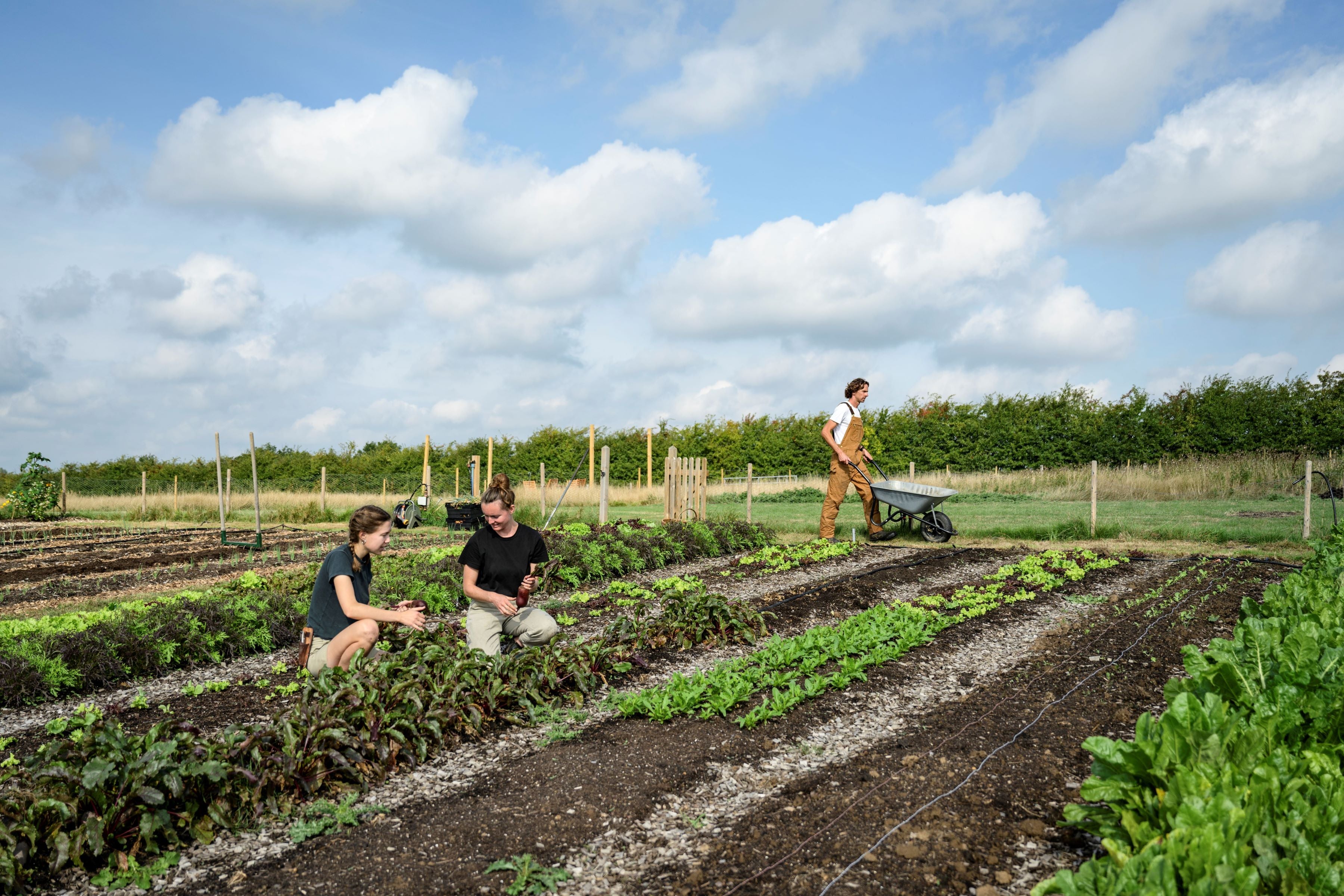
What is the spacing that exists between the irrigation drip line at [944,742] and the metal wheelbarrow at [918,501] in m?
4.10

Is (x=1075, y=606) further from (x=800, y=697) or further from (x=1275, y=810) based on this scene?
(x=1275, y=810)

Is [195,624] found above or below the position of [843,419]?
below

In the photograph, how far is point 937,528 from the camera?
38.2 feet

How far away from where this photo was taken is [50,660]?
16.7 feet

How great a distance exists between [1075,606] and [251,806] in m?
7.16

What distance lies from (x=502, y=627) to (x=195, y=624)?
2.35 m

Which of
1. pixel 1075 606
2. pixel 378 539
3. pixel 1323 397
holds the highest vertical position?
pixel 1323 397

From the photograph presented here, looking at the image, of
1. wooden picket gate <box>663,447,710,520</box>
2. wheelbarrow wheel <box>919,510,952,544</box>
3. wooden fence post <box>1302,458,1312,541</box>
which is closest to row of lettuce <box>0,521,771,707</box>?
wooden picket gate <box>663,447,710,520</box>

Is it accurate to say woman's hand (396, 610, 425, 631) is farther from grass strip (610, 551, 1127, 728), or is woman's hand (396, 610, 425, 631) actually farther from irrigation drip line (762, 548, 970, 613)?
irrigation drip line (762, 548, 970, 613)

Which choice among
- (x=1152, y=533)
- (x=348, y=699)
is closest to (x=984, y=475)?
(x=1152, y=533)

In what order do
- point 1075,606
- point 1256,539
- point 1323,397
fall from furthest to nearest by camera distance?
point 1323,397 < point 1256,539 < point 1075,606

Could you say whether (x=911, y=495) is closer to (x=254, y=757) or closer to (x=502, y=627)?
(x=502, y=627)

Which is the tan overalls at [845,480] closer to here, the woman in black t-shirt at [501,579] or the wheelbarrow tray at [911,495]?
the wheelbarrow tray at [911,495]

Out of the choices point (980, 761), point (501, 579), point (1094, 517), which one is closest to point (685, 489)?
point (1094, 517)
